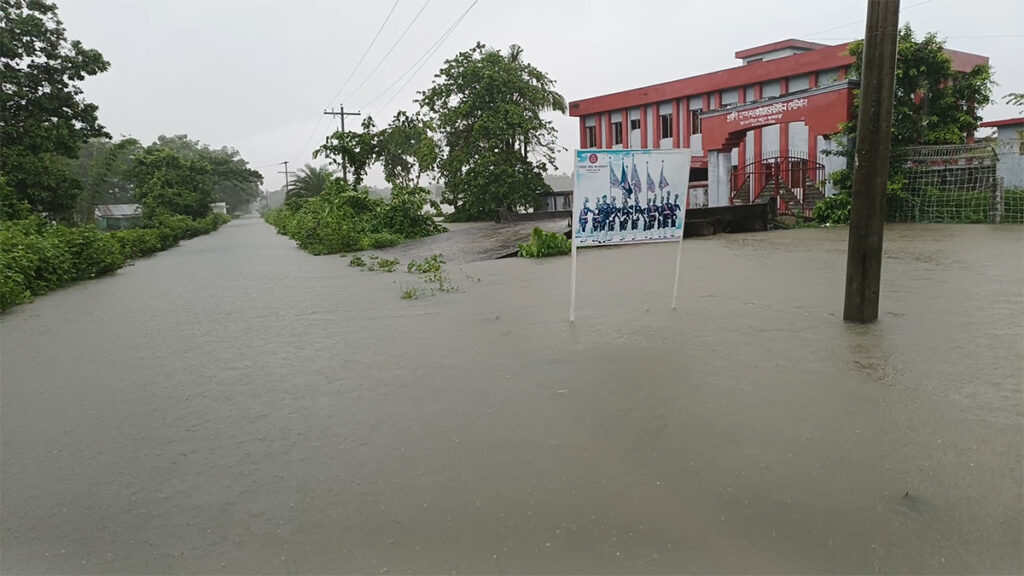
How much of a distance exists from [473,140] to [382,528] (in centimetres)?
3219

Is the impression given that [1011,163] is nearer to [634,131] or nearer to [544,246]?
[544,246]

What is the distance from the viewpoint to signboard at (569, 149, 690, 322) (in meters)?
6.71

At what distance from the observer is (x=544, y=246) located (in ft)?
46.6

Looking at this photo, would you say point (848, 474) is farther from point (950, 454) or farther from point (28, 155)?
point (28, 155)

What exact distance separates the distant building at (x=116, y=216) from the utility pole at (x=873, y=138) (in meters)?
59.2

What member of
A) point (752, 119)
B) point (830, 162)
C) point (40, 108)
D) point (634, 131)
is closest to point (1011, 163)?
point (830, 162)

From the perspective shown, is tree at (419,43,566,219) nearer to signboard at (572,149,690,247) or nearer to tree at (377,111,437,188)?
tree at (377,111,437,188)

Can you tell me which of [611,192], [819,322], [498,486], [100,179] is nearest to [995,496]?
[498,486]

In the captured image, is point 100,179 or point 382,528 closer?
point 382,528

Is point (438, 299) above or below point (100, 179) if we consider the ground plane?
below

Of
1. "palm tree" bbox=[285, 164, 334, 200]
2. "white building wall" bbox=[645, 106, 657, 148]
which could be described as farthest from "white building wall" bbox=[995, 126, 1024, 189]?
"palm tree" bbox=[285, 164, 334, 200]

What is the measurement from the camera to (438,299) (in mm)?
9031

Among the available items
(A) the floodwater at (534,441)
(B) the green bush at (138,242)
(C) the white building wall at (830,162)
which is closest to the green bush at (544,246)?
(A) the floodwater at (534,441)

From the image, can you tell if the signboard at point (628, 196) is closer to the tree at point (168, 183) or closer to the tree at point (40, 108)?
the tree at point (40, 108)
